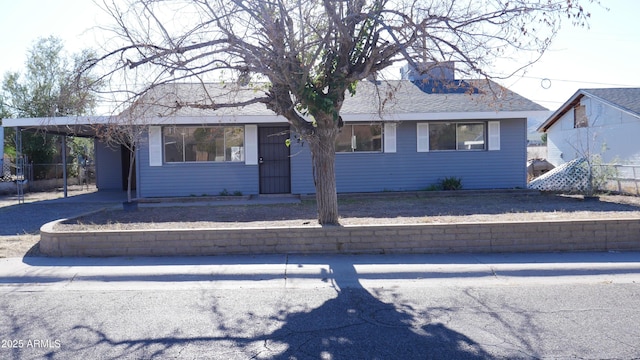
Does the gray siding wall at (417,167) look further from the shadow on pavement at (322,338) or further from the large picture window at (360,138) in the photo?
the shadow on pavement at (322,338)

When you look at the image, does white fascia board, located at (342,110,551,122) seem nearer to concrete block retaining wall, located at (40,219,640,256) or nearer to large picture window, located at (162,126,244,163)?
large picture window, located at (162,126,244,163)

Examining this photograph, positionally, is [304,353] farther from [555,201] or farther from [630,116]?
[630,116]

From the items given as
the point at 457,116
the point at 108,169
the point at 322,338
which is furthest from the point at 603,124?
the point at 108,169

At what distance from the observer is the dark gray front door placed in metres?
17.0

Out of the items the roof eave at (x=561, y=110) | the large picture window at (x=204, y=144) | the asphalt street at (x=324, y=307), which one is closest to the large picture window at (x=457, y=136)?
the large picture window at (x=204, y=144)

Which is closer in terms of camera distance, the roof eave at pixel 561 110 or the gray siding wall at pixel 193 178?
the gray siding wall at pixel 193 178

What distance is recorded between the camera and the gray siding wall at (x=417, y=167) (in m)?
17.0

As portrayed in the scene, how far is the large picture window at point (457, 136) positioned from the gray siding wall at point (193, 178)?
249 inches

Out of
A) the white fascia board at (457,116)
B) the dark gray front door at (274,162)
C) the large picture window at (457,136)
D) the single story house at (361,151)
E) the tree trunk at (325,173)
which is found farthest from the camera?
the large picture window at (457,136)

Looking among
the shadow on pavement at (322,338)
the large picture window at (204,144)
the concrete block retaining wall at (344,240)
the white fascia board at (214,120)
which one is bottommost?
the shadow on pavement at (322,338)

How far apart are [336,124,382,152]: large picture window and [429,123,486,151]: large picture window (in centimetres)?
191

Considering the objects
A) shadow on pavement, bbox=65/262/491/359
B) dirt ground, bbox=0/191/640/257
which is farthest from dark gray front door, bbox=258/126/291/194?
shadow on pavement, bbox=65/262/491/359

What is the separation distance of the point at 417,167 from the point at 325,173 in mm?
8997

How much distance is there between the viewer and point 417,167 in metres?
17.3
